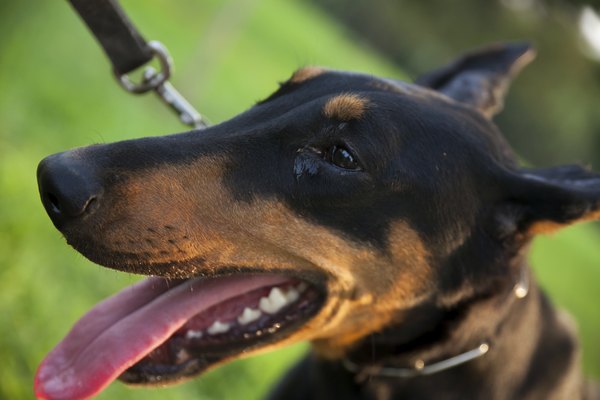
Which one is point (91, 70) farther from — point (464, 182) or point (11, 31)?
point (464, 182)

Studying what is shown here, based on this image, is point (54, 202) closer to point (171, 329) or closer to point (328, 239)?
point (171, 329)

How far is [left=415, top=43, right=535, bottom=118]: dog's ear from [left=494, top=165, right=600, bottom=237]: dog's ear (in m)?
0.82

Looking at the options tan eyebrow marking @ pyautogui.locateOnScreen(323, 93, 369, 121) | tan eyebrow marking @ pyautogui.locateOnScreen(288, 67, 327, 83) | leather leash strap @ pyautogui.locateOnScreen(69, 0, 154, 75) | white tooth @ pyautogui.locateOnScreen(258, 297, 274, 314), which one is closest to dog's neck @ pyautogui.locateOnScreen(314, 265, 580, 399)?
white tooth @ pyautogui.locateOnScreen(258, 297, 274, 314)

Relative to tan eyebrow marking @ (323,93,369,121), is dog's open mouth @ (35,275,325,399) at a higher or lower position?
lower

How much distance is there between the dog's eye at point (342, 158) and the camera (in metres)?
2.89

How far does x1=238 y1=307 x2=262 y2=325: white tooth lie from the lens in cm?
296

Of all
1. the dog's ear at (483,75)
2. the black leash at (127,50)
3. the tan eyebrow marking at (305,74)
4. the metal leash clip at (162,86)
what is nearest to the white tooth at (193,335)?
the black leash at (127,50)

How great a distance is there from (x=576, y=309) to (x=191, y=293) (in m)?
16.3

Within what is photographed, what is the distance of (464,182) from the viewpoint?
3.08 meters

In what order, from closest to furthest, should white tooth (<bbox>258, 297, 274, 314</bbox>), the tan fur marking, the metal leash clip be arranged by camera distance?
the tan fur marking < white tooth (<bbox>258, 297, 274, 314</bbox>) < the metal leash clip

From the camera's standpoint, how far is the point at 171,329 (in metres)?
2.81

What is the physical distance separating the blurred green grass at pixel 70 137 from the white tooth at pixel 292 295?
1.04 metres

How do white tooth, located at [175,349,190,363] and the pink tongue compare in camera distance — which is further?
white tooth, located at [175,349,190,363]

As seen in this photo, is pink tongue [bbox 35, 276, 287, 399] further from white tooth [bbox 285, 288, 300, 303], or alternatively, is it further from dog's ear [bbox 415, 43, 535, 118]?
dog's ear [bbox 415, 43, 535, 118]
